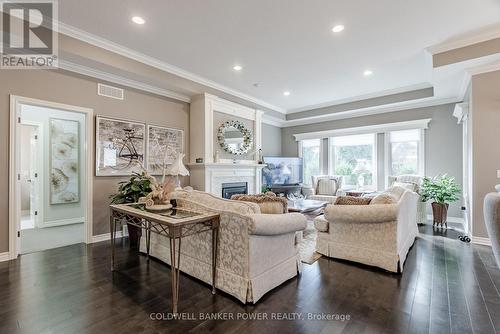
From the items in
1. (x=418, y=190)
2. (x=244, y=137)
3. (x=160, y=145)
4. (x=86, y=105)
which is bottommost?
(x=418, y=190)

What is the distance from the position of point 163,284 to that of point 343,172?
597 cm

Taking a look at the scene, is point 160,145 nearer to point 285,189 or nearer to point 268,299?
point 268,299

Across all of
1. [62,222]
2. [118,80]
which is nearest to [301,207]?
[118,80]

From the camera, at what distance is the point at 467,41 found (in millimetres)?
3520

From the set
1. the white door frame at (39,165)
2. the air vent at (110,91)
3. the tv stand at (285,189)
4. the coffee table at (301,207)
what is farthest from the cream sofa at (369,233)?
the white door frame at (39,165)

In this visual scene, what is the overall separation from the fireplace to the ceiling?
2.45m

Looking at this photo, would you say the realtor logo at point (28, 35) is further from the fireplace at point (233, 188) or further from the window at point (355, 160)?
the window at point (355, 160)

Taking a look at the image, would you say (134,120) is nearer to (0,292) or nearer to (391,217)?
(0,292)

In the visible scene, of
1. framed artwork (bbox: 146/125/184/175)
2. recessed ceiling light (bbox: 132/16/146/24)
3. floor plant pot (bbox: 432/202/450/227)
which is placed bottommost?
floor plant pot (bbox: 432/202/450/227)

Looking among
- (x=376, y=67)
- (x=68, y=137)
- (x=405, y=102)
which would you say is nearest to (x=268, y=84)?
(x=376, y=67)

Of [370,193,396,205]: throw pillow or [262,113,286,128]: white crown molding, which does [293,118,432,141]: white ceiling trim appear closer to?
[262,113,286,128]: white crown molding

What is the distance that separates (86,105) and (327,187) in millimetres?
5904

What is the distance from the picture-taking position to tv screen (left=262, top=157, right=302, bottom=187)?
23.2ft

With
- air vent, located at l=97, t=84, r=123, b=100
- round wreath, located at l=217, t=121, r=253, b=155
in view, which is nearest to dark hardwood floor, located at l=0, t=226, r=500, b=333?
air vent, located at l=97, t=84, r=123, b=100
